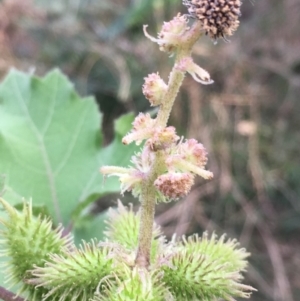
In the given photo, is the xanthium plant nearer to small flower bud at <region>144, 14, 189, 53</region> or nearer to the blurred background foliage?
small flower bud at <region>144, 14, 189, 53</region>

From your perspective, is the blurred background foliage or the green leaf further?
the blurred background foliage

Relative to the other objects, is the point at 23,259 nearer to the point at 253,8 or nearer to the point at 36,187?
the point at 36,187

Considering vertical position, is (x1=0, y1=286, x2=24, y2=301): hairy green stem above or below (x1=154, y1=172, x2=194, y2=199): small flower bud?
below

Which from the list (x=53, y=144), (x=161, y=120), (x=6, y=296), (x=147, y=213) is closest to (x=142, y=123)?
(x=161, y=120)

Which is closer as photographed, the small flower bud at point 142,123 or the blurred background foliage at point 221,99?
the small flower bud at point 142,123

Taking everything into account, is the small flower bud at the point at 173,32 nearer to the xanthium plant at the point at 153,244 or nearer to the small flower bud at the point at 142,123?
the xanthium plant at the point at 153,244

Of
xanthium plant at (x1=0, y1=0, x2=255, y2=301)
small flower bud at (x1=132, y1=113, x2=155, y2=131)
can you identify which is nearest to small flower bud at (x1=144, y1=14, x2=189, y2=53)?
xanthium plant at (x1=0, y1=0, x2=255, y2=301)

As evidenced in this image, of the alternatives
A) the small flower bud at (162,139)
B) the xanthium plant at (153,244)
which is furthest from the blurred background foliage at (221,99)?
the small flower bud at (162,139)

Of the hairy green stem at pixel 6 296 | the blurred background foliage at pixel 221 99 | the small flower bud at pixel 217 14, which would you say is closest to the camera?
the small flower bud at pixel 217 14
